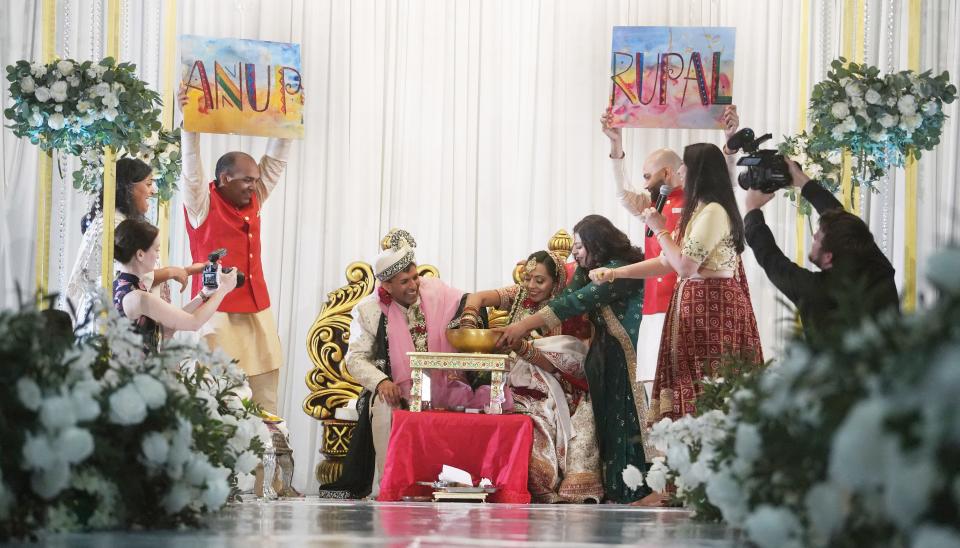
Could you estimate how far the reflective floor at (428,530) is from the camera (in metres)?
2.74

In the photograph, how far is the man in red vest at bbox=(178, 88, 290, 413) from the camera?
650cm

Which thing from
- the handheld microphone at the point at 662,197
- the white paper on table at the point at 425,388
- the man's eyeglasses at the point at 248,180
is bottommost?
the white paper on table at the point at 425,388

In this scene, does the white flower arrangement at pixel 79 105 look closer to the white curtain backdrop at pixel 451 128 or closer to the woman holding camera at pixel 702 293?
the white curtain backdrop at pixel 451 128

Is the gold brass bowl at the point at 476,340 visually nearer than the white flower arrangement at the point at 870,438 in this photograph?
No

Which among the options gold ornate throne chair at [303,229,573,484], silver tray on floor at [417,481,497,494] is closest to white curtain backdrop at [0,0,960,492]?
gold ornate throne chair at [303,229,573,484]

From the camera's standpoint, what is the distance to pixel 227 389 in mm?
3717

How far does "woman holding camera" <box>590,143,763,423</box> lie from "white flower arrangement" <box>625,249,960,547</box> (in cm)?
293

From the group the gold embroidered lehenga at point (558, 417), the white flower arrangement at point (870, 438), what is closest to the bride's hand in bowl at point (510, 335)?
the gold embroidered lehenga at point (558, 417)

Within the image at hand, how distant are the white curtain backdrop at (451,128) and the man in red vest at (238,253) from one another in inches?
30.4

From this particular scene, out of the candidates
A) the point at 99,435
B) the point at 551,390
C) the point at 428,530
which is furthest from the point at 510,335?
the point at 99,435

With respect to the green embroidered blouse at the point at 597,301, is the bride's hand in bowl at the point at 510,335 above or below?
below

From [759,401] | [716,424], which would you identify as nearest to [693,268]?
[716,424]

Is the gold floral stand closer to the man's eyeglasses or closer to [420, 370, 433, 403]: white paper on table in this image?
[420, 370, 433, 403]: white paper on table

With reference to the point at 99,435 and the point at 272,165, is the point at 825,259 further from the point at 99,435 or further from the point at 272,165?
the point at 272,165
